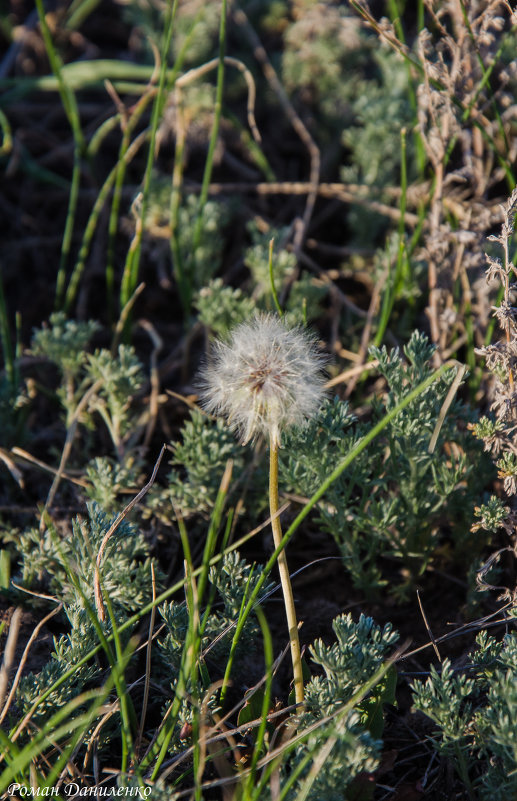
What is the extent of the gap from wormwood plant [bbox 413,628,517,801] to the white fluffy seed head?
33.7 inches

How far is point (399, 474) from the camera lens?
2.42m

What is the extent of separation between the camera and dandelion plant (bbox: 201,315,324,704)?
2.03 metres

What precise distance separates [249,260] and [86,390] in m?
1.03

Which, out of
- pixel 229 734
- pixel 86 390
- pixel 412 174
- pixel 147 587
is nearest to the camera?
pixel 229 734

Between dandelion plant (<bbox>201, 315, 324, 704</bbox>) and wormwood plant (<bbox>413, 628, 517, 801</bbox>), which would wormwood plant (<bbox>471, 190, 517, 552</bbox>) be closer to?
wormwood plant (<bbox>413, 628, 517, 801</bbox>)

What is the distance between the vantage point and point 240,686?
239 centimetres

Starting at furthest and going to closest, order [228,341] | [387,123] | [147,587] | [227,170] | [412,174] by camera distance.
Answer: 1. [227,170]
2. [412,174]
3. [387,123]
4. [228,341]
5. [147,587]

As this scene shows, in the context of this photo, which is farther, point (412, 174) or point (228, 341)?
point (412, 174)

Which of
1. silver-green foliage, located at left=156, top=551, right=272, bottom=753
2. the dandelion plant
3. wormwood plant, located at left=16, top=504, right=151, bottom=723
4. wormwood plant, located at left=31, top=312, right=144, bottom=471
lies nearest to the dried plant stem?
the dandelion plant

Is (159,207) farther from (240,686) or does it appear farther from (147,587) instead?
(240,686)

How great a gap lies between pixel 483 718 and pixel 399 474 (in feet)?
2.73

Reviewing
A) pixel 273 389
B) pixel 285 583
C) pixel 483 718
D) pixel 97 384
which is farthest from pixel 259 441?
pixel 483 718

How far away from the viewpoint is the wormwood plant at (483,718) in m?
1.81

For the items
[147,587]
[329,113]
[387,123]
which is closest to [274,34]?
[329,113]
